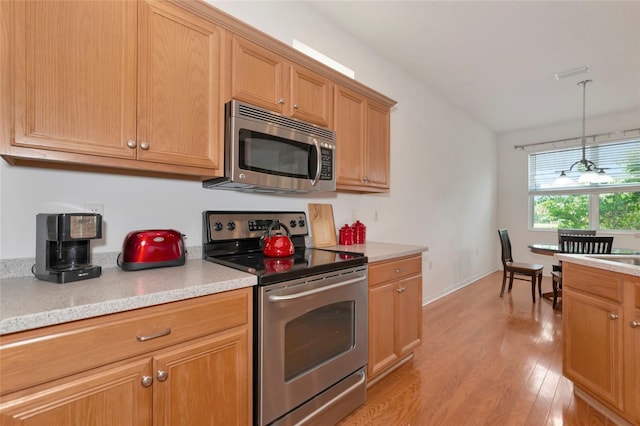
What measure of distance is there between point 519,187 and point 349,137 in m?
Answer: 5.24

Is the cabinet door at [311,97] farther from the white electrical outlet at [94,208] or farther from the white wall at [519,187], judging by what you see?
the white wall at [519,187]

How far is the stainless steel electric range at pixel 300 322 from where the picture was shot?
1.35 meters

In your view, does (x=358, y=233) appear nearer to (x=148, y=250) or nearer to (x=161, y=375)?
(x=148, y=250)

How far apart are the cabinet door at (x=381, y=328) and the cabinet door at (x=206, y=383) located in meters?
0.93

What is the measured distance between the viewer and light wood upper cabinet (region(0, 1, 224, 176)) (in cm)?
106

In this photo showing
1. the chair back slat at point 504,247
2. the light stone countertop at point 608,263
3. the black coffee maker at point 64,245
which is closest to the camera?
the black coffee maker at point 64,245

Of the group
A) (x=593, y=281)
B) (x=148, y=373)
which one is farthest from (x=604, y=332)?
(x=148, y=373)

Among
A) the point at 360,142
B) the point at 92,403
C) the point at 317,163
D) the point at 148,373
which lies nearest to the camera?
the point at 92,403

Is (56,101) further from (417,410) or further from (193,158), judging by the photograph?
(417,410)

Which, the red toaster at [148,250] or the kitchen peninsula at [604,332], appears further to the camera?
the kitchen peninsula at [604,332]

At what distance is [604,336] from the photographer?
1.71 meters

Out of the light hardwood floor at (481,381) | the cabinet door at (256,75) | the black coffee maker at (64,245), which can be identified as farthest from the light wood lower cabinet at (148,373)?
the cabinet door at (256,75)

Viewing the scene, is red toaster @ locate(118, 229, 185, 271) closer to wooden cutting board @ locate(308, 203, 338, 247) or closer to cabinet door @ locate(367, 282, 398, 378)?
wooden cutting board @ locate(308, 203, 338, 247)

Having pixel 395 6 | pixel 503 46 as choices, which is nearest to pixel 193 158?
pixel 395 6
